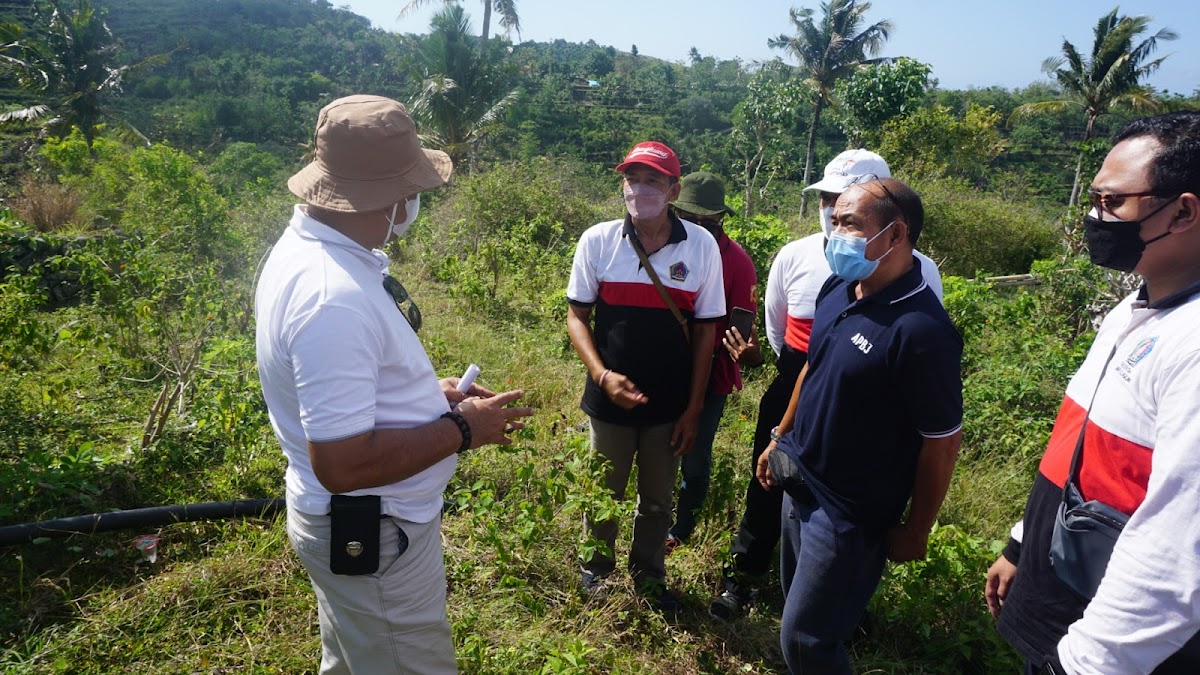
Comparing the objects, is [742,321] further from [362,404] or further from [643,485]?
[362,404]

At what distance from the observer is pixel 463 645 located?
240 cm

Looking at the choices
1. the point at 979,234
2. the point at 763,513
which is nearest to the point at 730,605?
the point at 763,513

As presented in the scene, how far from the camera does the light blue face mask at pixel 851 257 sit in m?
1.98

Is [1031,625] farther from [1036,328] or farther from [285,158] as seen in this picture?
[285,158]

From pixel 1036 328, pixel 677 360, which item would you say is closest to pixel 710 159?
pixel 1036 328

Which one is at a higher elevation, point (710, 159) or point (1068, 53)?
point (1068, 53)

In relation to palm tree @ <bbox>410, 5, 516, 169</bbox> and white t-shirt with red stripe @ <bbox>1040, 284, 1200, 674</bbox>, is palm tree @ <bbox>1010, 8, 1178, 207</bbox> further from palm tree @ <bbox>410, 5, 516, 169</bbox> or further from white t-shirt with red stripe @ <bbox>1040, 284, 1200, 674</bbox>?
white t-shirt with red stripe @ <bbox>1040, 284, 1200, 674</bbox>

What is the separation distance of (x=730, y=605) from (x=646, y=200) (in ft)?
5.58

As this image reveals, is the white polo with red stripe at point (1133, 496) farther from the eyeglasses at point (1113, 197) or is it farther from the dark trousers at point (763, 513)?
the dark trousers at point (763, 513)

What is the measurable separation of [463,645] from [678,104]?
6317 centimetres

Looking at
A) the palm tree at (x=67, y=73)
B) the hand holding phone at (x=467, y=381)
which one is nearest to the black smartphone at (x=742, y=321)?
the hand holding phone at (x=467, y=381)

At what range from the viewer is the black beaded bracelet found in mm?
1729

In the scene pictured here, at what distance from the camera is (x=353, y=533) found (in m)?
1.60

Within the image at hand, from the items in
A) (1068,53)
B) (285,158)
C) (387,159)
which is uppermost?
(1068,53)
